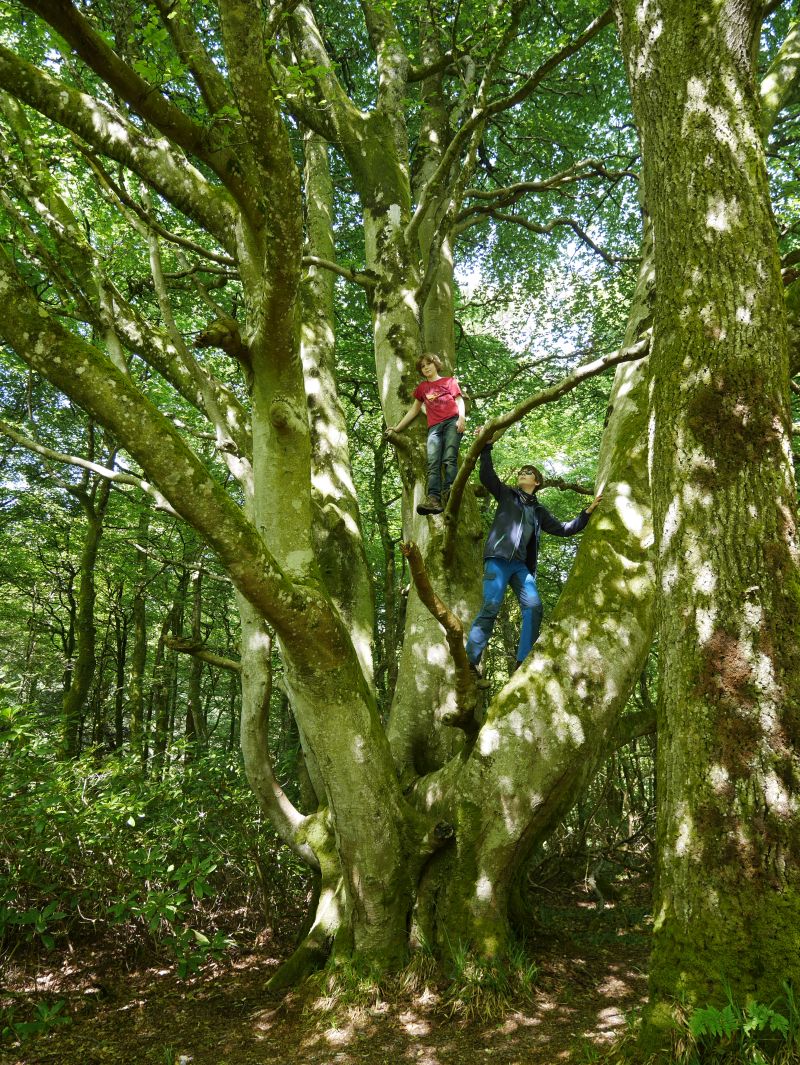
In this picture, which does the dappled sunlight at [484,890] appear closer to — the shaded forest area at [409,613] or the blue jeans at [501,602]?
the shaded forest area at [409,613]

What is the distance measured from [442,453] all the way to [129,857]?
4.21 meters

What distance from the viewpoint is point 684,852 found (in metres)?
2.22

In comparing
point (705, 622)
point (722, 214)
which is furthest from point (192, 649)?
point (722, 214)

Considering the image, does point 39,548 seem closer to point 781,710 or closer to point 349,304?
point 349,304

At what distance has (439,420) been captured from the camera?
217 inches

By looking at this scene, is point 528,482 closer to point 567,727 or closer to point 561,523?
point 561,523

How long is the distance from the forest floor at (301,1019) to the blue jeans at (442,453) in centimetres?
357

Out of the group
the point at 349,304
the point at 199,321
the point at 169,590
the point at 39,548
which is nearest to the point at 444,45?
the point at 349,304

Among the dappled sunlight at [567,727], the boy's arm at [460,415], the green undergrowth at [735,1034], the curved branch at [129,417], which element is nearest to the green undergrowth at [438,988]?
the dappled sunlight at [567,727]

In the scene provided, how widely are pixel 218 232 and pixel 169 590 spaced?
32.6 ft

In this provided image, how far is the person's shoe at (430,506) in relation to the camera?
5.02m

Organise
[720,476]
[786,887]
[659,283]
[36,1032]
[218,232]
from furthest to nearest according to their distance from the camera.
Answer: [218,232] → [36,1032] → [659,283] → [720,476] → [786,887]

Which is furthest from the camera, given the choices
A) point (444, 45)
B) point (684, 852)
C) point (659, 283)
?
point (444, 45)

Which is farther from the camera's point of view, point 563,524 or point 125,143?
point 563,524
